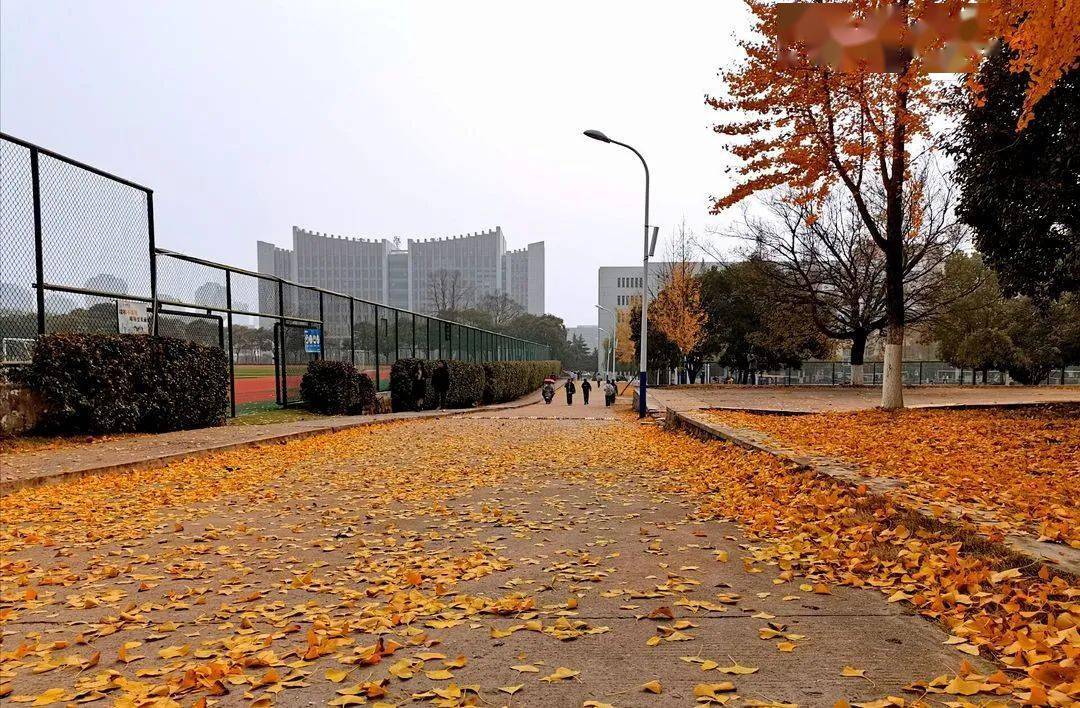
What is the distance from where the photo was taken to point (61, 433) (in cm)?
861

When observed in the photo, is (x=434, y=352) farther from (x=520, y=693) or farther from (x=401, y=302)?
(x=401, y=302)

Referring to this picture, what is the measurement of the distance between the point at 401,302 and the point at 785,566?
130m

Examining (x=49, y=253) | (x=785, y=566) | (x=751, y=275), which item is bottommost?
(x=785, y=566)

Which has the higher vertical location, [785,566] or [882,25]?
[882,25]

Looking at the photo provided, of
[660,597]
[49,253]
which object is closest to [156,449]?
[49,253]

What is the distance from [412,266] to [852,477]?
135m

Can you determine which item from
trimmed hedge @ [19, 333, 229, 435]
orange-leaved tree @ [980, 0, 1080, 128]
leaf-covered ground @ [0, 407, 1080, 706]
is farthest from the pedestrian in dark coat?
orange-leaved tree @ [980, 0, 1080, 128]

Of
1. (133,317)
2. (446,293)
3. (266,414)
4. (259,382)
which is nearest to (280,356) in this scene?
(259,382)

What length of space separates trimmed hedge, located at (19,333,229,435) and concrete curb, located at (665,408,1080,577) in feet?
30.4

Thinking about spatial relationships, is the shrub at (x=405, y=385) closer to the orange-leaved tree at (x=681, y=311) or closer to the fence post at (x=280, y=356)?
the fence post at (x=280, y=356)

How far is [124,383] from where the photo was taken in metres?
9.27

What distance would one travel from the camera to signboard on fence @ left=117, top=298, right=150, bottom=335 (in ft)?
32.4

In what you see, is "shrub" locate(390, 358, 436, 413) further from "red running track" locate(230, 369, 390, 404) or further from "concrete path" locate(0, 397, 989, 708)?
"concrete path" locate(0, 397, 989, 708)

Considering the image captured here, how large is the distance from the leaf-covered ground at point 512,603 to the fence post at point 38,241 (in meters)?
4.08
